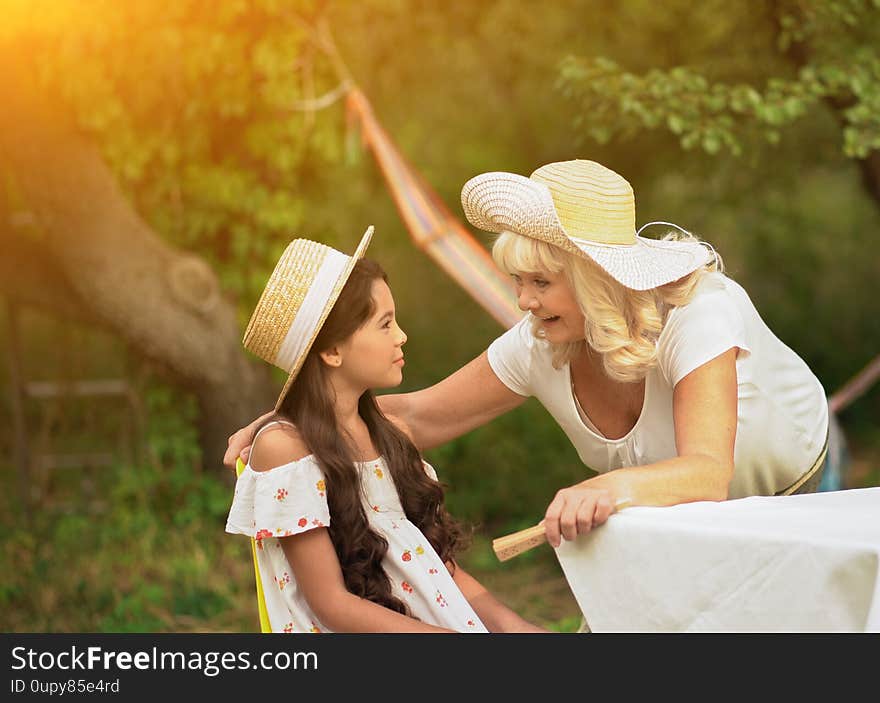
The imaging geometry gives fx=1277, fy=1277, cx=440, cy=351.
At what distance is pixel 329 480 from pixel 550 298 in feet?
1.56

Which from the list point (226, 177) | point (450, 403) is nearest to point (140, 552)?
point (226, 177)

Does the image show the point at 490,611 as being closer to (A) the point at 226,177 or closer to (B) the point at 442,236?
(B) the point at 442,236

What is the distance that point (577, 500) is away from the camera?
6.07 ft

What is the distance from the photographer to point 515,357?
248 cm

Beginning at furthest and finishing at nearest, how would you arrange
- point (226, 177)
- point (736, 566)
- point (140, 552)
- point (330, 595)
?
point (226, 177), point (140, 552), point (330, 595), point (736, 566)

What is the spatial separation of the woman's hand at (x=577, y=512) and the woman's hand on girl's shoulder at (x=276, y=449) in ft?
1.52

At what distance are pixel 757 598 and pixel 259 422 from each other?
0.92 meters

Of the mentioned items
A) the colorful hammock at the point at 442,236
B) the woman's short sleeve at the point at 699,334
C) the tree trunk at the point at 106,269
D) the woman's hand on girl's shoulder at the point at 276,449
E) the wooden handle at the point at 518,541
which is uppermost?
the woman's short sleeve at the point at 699,334

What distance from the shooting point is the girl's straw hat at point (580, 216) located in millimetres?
2066

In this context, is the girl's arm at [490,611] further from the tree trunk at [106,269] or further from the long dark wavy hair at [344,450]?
the tree trunk at [106,269]

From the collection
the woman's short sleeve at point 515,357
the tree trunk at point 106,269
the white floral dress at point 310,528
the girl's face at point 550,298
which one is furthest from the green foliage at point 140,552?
the girl's face at point 550,298

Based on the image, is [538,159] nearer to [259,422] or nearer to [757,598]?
[259,422]

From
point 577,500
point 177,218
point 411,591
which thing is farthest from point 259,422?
point 177,218
